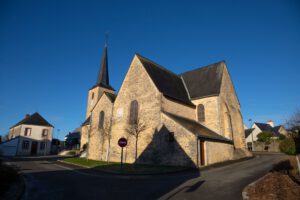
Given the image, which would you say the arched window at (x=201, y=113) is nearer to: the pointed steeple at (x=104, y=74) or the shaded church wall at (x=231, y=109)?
the shaded church wall at (x=231, y=109)

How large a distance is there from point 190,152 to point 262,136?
31.1 metres

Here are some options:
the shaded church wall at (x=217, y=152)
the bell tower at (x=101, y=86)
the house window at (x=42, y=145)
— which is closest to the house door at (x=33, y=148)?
the house window at (x=42, y=145)

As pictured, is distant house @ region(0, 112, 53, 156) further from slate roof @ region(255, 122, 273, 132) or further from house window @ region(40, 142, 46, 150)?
slate roof @ region(255, 122, 273, 132)

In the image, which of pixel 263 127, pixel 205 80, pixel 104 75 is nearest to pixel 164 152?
pixel 205 80

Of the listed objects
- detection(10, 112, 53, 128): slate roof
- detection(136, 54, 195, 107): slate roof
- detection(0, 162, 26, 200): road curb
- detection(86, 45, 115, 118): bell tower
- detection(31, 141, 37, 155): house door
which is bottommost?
detection(0, 162, 26, 200): road curb

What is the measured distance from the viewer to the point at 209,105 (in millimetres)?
22641

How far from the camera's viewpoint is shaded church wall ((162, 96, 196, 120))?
19219 mm

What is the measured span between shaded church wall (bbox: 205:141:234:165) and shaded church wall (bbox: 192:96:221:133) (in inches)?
94.5

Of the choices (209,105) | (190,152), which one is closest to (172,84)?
(209,105)

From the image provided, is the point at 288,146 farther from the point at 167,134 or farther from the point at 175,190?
the point at 167,134

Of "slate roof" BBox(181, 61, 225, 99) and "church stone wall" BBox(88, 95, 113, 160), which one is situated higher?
"slate roof" BBox(181, 61, 225, 99)

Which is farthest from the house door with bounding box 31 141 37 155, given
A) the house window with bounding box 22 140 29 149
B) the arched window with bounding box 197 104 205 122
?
the arched window with bounding box 197 104 205 122

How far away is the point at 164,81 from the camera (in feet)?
73.7

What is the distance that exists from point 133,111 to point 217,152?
9.21 meters
